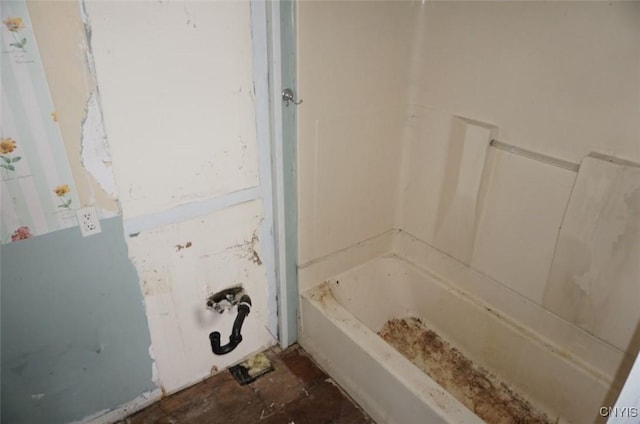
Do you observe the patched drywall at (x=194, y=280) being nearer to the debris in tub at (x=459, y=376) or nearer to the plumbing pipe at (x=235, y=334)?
the plumbing pipe at (x=235, y=334)

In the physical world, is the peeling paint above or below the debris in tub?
above

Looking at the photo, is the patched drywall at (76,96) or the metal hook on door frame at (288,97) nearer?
the patched drywall at (76,96)

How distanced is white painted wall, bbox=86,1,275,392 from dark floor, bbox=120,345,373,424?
0.25 feet

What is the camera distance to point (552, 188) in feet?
Answer: 4.72

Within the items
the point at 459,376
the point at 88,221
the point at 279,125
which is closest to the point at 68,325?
the point at 88,221

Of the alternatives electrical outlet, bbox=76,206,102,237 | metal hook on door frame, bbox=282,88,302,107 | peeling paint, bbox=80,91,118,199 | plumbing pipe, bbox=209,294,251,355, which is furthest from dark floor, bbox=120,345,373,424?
metal hook on door frame, bbox=282,88,302,107

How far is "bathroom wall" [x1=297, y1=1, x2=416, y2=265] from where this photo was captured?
1.45 meters

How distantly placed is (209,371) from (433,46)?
5.15ft

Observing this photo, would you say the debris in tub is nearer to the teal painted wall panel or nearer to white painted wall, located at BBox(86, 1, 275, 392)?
white painted wall, located at BBox(86, 1, 275, 392)

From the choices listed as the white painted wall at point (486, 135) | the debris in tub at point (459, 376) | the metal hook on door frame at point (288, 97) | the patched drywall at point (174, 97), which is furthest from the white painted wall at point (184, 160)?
the debris in tub at point (459, 376)

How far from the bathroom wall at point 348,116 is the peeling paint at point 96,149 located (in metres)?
0.62

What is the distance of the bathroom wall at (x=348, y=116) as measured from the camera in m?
1.45

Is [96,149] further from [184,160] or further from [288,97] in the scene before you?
[288,97]

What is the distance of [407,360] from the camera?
1.47 metres
